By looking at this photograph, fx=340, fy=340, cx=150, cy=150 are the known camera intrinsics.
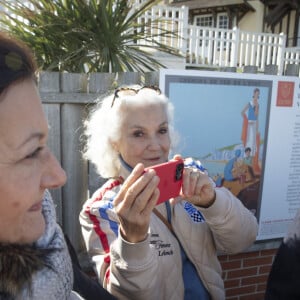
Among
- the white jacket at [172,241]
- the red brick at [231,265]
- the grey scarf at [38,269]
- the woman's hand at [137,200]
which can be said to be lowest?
the red brick at [231,265]

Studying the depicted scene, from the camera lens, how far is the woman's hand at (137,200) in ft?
4.20

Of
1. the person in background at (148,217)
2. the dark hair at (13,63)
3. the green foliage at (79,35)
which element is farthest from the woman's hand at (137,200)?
the green foliage at (79,35)

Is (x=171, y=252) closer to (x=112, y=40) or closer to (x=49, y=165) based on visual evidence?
(x=49, y=165)

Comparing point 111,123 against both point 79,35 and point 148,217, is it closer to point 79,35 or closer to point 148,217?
point 148,217

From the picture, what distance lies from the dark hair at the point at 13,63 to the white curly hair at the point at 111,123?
86cm

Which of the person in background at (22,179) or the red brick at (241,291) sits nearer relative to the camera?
the person in background at (22,179)

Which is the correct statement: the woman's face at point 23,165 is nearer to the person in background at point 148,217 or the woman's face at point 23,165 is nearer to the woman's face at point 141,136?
the person in background at point 148,217

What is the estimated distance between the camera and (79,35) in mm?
3535

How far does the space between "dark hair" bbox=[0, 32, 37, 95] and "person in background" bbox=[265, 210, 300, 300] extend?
42.6 inches

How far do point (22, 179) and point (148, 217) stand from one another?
541mm

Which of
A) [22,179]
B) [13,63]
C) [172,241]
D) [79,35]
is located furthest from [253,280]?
[79,35]

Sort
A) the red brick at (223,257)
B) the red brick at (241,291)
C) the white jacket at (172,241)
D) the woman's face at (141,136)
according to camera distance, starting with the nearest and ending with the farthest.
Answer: the white jacket at (172,241), the woman's face at (141,136), the red brick at (223,257), the red brick at (241,291)

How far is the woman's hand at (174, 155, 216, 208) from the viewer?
1553 mm

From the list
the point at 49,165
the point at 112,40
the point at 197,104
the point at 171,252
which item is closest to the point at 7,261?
the point at 49,165
